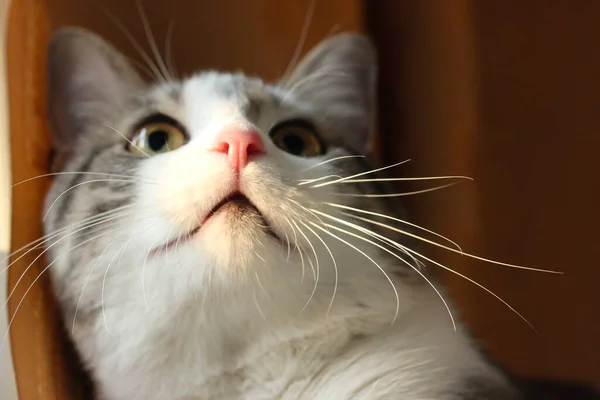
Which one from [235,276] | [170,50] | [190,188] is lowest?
[235,276]

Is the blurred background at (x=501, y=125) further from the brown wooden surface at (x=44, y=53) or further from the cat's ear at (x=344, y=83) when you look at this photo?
the cat's ear at (x=344, y=83)

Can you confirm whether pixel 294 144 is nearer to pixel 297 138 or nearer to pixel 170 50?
pixel 297 138

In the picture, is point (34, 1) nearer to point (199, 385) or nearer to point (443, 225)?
point (199, 385)

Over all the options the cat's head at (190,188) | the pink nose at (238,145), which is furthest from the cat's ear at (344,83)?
the pink nose at (238,145)

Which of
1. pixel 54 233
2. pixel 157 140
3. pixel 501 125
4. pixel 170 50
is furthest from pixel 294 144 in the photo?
pixel 501 125

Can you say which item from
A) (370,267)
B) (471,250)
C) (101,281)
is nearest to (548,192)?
(471,250)

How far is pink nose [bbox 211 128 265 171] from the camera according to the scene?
671mm

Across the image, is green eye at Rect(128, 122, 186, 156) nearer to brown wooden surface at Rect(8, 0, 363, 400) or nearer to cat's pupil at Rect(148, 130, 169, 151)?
cat's pupil at Rect(148, 130, 169, 151)

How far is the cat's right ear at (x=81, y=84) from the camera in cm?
92

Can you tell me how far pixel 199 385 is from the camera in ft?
2.44

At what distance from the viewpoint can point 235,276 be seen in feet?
2.27

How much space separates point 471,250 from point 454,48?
446mm

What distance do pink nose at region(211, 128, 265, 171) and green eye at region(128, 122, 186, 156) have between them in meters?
0.15

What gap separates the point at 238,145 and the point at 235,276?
0.49ft
